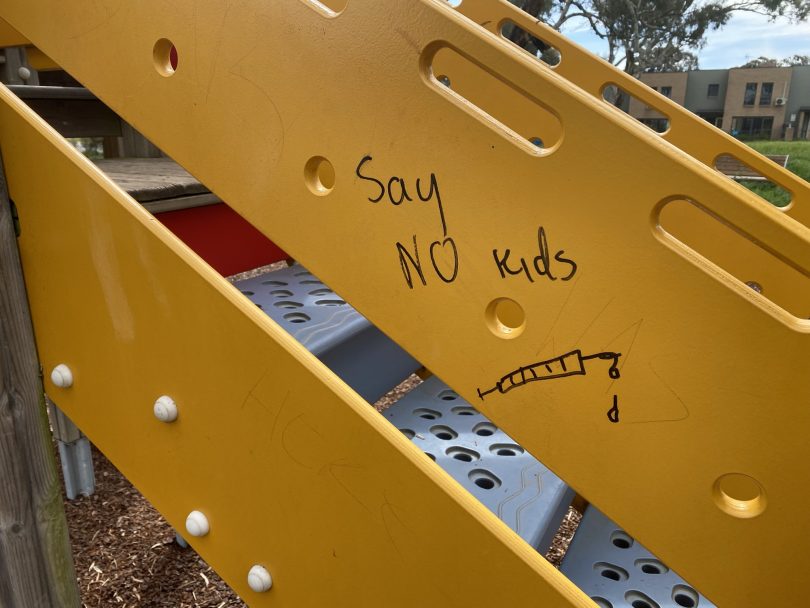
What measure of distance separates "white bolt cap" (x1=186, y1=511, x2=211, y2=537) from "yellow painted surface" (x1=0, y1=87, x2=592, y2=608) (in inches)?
0.5

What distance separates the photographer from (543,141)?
2.04 meters

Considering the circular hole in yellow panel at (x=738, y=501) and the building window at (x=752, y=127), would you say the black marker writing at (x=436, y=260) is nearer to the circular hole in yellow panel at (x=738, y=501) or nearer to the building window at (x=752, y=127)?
the circular hole in yellow panel at (x=738, y=501)

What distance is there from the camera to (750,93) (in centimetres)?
1809

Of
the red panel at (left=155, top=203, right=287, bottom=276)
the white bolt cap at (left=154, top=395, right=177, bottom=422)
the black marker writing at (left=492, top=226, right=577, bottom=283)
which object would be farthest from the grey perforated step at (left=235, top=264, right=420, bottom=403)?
the black marker writing at (left=492, top=226, right=577, bottom=283)

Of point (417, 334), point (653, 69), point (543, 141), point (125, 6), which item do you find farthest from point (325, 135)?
point (653, 69)

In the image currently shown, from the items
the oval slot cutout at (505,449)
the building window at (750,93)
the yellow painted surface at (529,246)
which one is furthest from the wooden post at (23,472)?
the building window at (750,93)

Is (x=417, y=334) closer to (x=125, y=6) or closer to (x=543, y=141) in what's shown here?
(x=125, y=6)

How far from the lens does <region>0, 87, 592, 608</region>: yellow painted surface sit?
Result: 0.82m

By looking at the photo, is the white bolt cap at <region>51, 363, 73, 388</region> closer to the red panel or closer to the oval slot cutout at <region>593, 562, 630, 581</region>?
the red panel

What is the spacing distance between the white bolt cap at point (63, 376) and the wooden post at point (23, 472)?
2.1 inches

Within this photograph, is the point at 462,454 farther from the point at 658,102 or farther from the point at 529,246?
the point at 658,102

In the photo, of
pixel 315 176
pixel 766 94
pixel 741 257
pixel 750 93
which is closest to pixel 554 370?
pixel 315 176

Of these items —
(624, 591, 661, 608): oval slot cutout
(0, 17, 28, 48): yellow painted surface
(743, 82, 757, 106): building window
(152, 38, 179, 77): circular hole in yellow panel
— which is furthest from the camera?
(743, 82, 757, 106): building window

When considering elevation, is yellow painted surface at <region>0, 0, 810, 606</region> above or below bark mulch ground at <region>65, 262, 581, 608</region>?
above
